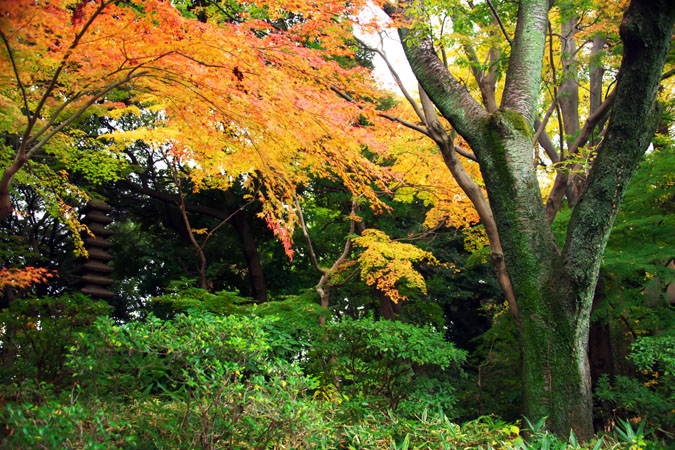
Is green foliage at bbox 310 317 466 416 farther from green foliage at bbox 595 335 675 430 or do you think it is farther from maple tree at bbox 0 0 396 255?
green foliage at bbox 595 335 675 430

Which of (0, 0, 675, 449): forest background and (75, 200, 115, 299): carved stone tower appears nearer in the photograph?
(0, 0, 675, 449): forest background

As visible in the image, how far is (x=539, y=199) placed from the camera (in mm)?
4867

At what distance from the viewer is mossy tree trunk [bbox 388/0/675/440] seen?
3.89m

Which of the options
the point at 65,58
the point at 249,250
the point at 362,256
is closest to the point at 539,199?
the point at 65,58

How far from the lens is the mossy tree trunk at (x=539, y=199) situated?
389 cm

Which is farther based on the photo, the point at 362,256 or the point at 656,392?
the point at 362,256

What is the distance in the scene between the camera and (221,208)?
14.6 m

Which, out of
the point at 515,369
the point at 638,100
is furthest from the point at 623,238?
the point at 638,100

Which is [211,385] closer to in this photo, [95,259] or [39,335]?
[39,335]

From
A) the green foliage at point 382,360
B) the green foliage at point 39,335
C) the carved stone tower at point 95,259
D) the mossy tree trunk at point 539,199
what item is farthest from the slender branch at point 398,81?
the carved stone tower at point 95,259

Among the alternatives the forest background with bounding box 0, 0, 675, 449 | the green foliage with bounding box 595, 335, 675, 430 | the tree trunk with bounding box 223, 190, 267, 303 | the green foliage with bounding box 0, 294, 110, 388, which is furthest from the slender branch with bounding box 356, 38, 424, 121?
the tree trunk with bounding box 223, 190, 267, 303

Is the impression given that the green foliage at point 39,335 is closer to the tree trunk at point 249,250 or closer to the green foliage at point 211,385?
the green foliage at point 211,385

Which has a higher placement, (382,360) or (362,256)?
(362,256)

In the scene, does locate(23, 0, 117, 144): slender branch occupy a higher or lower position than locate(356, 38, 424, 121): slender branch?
lower
